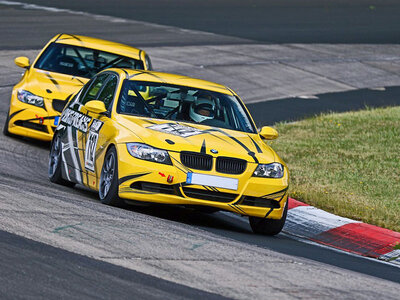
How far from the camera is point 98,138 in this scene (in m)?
10.3

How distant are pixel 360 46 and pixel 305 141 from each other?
607 inches

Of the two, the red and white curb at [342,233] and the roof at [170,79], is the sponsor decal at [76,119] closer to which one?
the roof at [170,79]

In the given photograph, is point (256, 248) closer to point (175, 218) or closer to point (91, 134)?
point (175, 218)

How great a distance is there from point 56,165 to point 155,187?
2.43 metres

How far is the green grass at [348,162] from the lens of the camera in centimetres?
1176

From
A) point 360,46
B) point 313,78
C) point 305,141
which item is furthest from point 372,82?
point 305,141

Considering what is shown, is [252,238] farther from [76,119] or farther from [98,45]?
[98,45]

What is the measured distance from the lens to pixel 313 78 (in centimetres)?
2552

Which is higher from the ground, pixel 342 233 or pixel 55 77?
pixel 55 77

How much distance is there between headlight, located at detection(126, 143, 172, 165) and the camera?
30.8 ft

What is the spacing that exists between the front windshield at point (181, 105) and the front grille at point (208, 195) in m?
1.23

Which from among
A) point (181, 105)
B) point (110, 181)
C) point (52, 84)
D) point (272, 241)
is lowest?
point (272, 241)

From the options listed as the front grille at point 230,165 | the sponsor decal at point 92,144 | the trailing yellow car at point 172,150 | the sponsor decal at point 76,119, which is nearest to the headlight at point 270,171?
the trailing yellow car at point 172,150

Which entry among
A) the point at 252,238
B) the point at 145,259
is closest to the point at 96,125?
the point at 252,238
